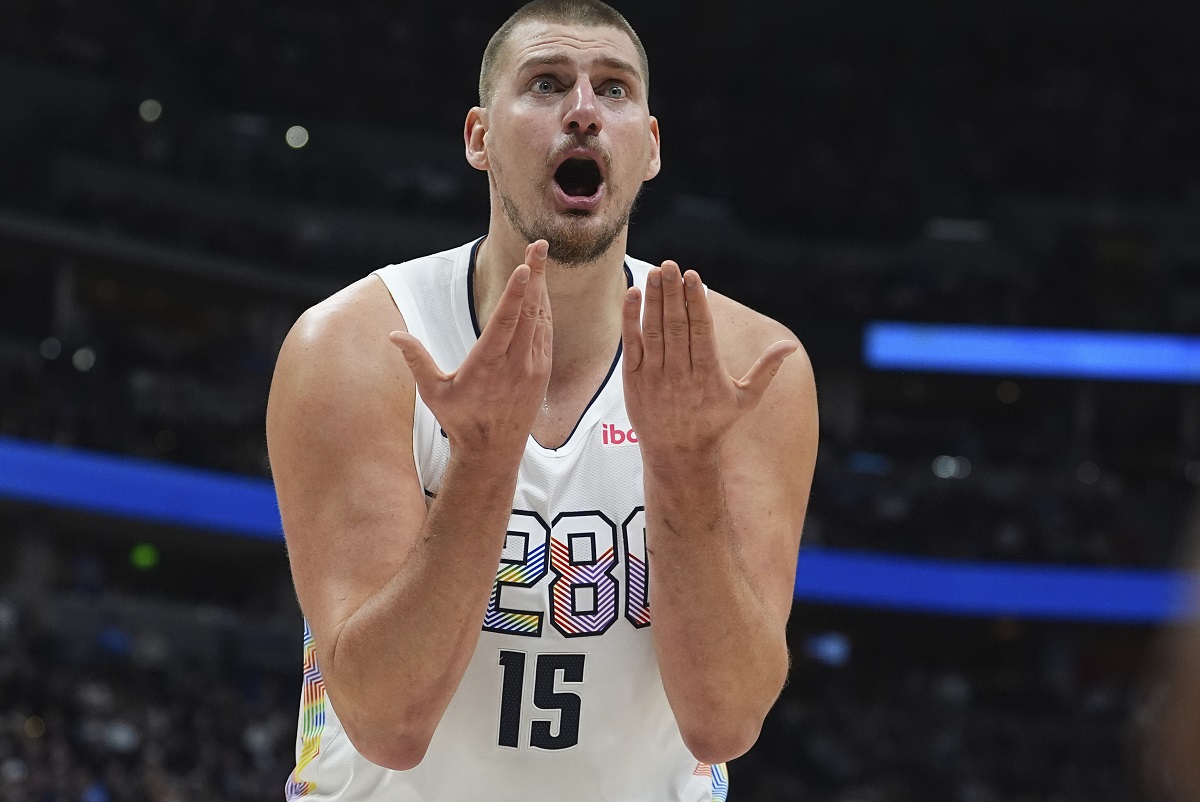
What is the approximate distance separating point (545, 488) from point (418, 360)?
84 cm

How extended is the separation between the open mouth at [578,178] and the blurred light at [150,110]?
92.5 ft

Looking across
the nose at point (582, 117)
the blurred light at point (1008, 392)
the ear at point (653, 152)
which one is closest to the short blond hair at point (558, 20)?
the ear at point (653, 152)

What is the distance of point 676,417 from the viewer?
3605 mm

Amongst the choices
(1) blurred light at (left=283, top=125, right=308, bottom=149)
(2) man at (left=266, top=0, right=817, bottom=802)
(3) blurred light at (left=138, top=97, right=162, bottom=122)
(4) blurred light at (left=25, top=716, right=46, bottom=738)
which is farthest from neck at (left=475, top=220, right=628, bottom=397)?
(1) blurred light at (left=283, top=125, right=308, bottom=149)

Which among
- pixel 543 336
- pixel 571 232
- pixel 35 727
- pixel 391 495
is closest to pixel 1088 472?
pixel 35 727

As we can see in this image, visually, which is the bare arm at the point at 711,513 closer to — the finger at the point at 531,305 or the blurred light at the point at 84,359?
the finger at the point at 531,305

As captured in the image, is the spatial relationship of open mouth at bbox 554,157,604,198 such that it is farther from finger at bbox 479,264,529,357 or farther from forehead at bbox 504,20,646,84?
finger at bbox 479,264,529,357

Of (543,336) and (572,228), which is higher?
(572,228)

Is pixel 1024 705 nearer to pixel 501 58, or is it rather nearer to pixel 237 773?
pixel 237 773

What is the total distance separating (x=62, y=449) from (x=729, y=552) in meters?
22.4

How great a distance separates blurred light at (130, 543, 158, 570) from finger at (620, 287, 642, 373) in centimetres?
2653

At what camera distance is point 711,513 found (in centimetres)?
372

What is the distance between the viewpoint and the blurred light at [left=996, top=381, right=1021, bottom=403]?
3197 cm

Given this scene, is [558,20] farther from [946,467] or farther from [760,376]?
[946,467]
